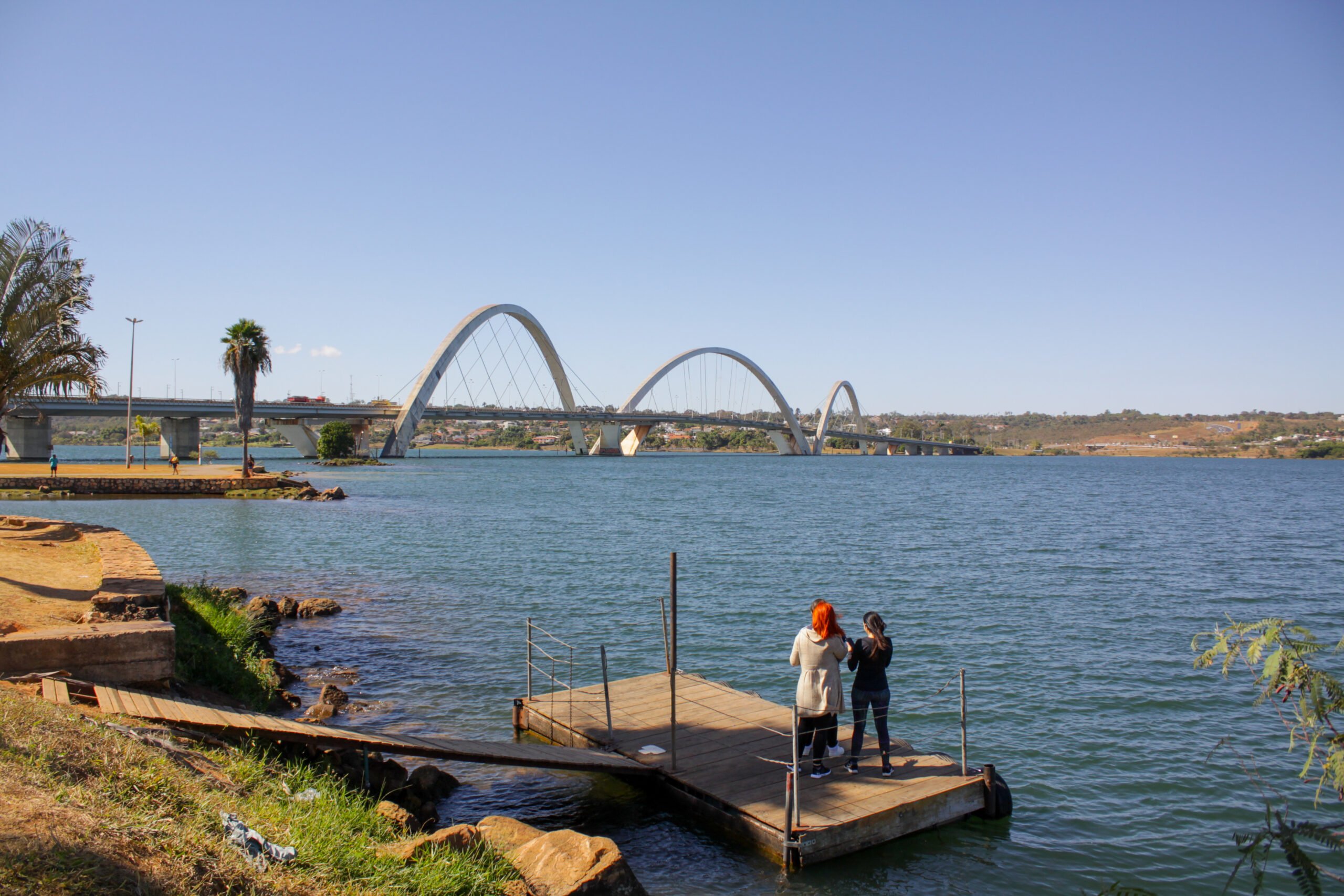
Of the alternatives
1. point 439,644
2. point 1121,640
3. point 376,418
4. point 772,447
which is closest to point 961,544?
point 1121,640

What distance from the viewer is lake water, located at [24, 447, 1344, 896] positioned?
8.47 meters

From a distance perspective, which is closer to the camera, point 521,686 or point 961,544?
point 521,686

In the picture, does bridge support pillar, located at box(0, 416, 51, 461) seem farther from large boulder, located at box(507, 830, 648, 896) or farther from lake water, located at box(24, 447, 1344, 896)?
large boulder, located at box(507, 830, 648, 896)

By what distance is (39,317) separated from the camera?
1263 cm

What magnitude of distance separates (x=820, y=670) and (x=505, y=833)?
311 cm

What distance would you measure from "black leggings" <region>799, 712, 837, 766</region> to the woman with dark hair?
0.24 meters

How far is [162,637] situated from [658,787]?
16.8 ft

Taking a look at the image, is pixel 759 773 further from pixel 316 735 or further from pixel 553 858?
pixel 316 735

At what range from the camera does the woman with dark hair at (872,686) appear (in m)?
8.20

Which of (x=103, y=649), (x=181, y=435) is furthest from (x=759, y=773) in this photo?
(x=181, y=435)

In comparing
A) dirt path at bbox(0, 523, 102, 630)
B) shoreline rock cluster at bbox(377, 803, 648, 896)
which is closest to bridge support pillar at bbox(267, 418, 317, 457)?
dirt path at bbox(0, 523, 102, 630)

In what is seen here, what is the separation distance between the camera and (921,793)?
8.05m

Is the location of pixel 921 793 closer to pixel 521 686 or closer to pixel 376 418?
pixel 521 686

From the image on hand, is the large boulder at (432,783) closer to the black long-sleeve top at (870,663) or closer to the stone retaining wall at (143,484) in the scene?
the black long-sleeve top at (870,663)
